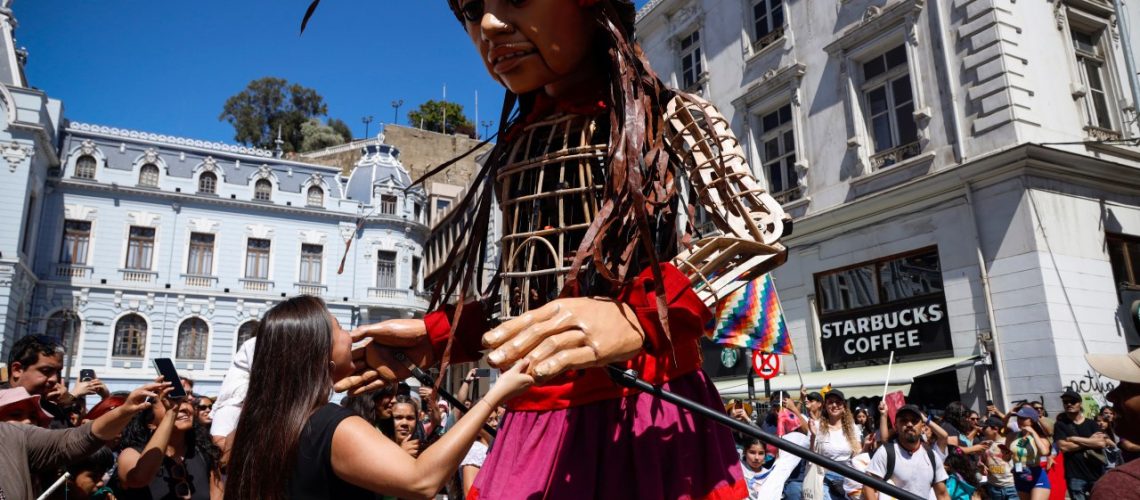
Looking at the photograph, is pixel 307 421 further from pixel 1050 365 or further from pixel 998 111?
pixel 998 111

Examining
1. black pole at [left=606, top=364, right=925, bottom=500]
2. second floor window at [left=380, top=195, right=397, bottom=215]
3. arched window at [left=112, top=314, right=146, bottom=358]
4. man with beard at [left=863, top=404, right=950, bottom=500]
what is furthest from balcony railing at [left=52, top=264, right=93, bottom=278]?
black pole at [left=606, top=364, right=925, bottom=500]

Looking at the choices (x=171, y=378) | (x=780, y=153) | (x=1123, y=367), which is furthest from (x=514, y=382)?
(x=780, y=153)

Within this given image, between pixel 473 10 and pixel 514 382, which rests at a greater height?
pixel 473 10

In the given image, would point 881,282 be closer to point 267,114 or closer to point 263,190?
point 263,190

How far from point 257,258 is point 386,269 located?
195 inches

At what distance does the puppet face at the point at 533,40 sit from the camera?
224cm

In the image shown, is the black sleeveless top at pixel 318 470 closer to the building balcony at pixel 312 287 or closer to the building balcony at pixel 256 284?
the building balcony at pixel 312 287

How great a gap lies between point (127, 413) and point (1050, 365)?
10941mm

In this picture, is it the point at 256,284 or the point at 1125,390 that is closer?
the point at 1125,390

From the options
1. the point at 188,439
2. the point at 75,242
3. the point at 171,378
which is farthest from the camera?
the point at 75,242

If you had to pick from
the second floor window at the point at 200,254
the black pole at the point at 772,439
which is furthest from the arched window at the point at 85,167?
the black pole at the point at 772,439

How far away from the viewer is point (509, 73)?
234 centimetres

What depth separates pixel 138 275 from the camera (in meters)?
26.6

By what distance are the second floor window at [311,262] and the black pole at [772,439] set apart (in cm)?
2911
